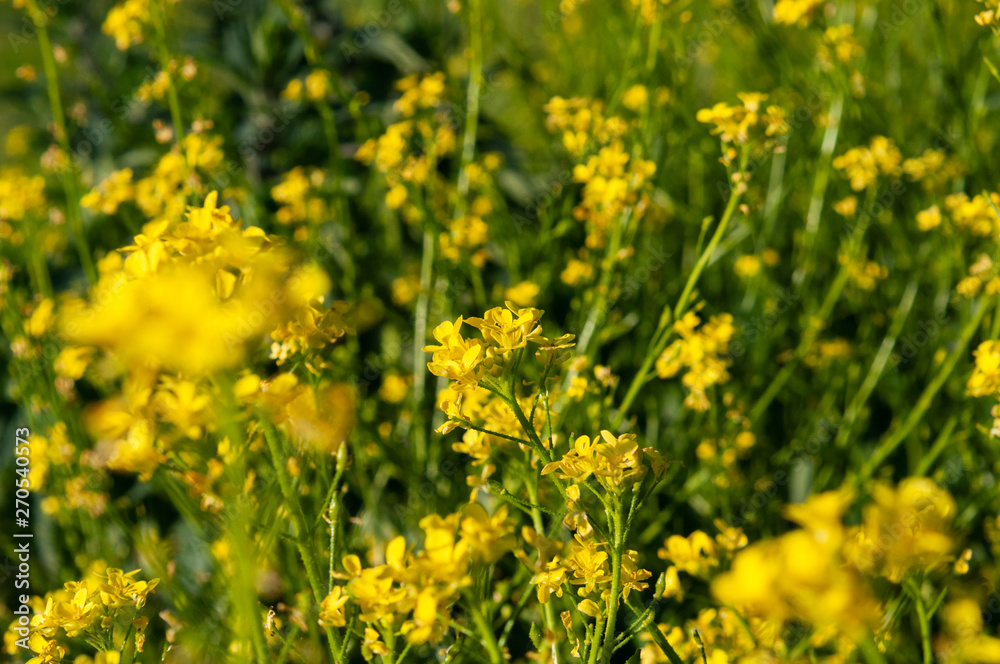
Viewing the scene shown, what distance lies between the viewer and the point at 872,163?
1.41 meters

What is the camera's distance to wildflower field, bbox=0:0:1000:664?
1.82ft

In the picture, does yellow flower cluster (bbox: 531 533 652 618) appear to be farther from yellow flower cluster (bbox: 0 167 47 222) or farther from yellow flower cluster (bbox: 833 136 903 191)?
yellow flower cluster (bbox: 0 167 47 222)

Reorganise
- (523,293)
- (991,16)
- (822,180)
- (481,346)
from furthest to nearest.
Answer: (822,180), (523,293), (991,16), (481,346)

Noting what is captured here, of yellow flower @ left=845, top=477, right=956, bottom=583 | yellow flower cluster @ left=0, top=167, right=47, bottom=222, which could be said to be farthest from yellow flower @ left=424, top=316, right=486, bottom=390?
yellow flower cluster @ left=0, top=167, right=47, bottom=222

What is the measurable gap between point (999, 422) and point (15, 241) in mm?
1927

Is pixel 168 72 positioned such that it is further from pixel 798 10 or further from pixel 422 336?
pixel 798 10

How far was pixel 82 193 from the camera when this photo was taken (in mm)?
1630

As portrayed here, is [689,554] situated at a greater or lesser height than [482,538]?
lesser

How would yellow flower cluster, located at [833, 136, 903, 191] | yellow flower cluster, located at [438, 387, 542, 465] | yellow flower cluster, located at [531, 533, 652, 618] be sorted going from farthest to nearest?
yellow flower cluster, located at [833, 136, 903, 191] < yellow flower cluster, located at [438, 387, 542, 465] < yellow flower cluster, located at [531, 533, 652, 618]

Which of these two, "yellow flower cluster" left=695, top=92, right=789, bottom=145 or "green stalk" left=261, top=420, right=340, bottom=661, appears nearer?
"green stalk" left=261, top=420, right=340, bottom=661

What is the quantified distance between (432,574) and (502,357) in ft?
0.68

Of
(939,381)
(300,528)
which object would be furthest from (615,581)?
(939,381)

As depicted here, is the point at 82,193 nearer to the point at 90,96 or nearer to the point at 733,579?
the point at 90,96

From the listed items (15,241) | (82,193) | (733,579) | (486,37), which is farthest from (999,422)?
(15,241)
